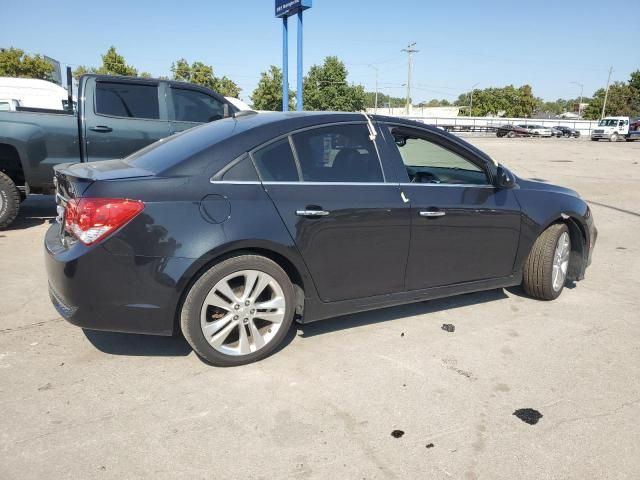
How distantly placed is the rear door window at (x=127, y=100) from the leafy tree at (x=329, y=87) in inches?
2742

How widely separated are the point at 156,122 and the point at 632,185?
11.9 meters

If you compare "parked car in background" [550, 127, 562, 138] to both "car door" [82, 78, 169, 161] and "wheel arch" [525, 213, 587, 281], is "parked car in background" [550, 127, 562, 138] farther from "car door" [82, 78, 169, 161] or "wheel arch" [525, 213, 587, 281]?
"wheel arch" [525, 213, 587, 281]

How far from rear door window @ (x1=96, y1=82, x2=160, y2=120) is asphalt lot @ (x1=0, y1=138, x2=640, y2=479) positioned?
10.8ft

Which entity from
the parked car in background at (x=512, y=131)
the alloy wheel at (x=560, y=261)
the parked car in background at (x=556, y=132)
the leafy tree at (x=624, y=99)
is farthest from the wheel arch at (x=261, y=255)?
the leafy tree at (x=624, y=99)

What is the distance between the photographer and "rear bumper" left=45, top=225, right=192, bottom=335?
281 centimetres

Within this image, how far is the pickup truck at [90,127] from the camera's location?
20.9 ft

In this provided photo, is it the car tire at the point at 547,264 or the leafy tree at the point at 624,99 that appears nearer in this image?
the car tire at the point at 547,264

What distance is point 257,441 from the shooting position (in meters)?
2.49

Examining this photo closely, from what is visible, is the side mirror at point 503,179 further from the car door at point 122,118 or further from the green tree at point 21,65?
the green tree at point 21,65

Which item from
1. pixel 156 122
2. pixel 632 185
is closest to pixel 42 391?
pixel 156 122

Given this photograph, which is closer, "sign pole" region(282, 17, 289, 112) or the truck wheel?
the truck wheel

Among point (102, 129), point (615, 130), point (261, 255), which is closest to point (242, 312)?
point (261, 255)

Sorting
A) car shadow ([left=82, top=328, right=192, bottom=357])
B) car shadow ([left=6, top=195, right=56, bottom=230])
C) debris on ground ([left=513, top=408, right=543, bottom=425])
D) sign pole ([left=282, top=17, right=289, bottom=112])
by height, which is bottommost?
car shadow ([left=6, top=195, right=56, bottom=230])

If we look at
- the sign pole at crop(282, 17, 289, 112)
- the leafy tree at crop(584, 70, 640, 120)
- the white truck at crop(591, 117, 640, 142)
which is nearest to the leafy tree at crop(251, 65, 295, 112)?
the white truck at crop(591, 117, 640, 142)
